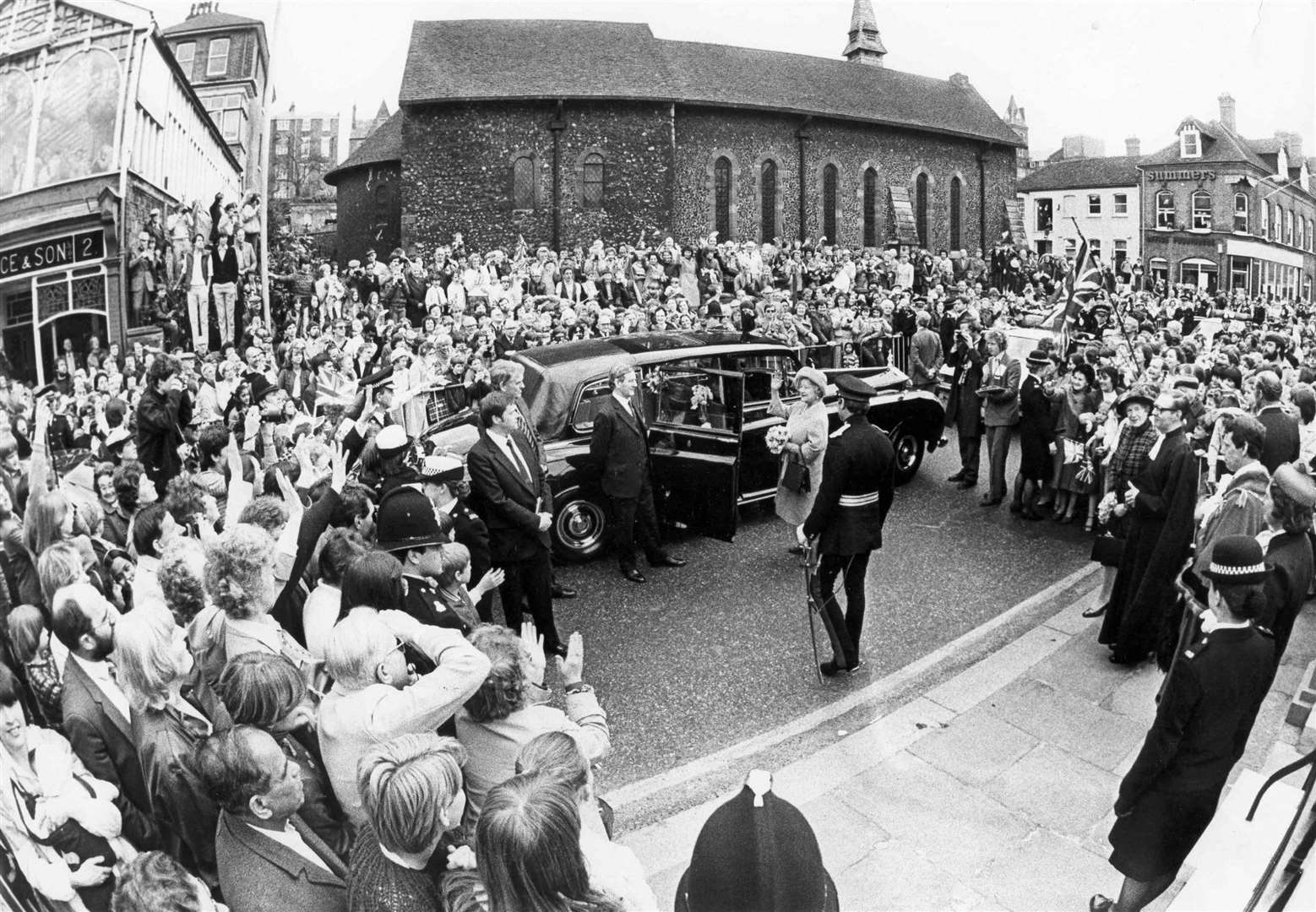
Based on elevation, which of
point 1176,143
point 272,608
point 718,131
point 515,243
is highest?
point 718,131

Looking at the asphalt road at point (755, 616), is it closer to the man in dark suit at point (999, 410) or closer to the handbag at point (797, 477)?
the man in dark suit at point (999, 410)

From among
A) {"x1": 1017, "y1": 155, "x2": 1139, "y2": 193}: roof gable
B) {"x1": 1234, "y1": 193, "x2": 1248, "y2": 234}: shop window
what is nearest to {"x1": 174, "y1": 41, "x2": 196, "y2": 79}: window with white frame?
{"x1": 1017, "y1": 155, "x2": 1139, "y2": 193}: roof gable

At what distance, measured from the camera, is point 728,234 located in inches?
1206

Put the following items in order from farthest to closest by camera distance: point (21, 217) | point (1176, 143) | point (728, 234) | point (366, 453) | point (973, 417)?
point (728, 234) → point (973, 417) → point (1176, 143) → point (366, 453) → point (21, 217)

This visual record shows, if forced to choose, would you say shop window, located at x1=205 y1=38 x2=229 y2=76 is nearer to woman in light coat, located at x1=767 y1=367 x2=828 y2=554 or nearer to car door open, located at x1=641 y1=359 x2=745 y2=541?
woman in light coat, located at x1=767 y1=367 x2=828 y2=554

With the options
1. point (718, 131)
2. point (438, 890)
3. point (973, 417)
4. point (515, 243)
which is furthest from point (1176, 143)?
point (718, 131)

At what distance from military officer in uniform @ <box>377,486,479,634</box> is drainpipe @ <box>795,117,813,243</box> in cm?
2719

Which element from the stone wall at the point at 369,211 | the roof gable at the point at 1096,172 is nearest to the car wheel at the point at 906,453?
the roof gable at the point at 1096,172

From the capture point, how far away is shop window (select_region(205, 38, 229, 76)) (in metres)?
3.01

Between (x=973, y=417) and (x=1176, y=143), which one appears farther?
(x=973, y=417)

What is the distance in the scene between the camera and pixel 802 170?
30.6m

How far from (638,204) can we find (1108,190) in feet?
49.9

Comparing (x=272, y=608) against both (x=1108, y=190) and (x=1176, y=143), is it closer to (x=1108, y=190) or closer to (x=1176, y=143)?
(x=1176, y=143)

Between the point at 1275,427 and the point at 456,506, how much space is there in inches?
198
